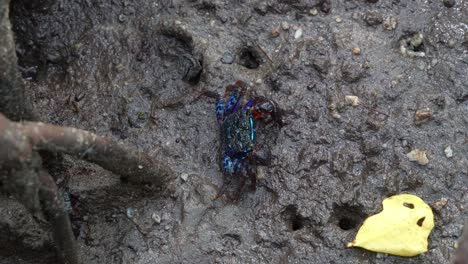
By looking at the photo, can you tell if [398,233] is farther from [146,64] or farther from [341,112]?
[146,64]

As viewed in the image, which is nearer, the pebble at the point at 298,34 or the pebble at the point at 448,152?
the pebble at the point at 448,152

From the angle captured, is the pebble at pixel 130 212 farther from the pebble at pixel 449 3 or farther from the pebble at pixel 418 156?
the pebble at pixel 449 3

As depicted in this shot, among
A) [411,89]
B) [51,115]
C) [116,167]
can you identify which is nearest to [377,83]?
[411,89]

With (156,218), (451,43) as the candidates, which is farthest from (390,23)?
(156,218)

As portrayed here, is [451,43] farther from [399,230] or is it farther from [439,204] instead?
[399,230]

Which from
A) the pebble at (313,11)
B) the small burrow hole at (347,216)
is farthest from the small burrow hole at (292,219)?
the pebble at (313,11)

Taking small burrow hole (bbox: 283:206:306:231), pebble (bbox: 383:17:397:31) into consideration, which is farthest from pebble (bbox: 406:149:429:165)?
pebble (bbox: 383:17:397:31)
